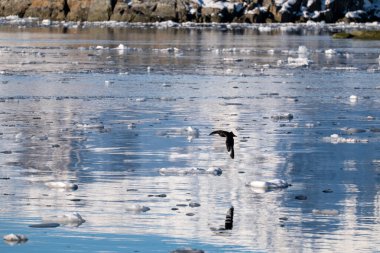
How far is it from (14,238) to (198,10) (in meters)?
93.0

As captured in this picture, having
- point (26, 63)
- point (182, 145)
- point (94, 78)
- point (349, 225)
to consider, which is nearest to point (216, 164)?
point (182, 145)

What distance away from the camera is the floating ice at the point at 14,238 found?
927 cm

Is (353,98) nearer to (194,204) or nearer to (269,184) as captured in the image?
(269,184)

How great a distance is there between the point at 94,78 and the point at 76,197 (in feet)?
56.8

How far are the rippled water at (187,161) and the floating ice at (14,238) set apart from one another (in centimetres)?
8

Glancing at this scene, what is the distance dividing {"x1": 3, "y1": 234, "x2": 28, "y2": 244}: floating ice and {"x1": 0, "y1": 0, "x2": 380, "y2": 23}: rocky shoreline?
90.8 meters

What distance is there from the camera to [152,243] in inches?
367

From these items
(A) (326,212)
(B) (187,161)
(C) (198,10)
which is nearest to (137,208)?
(A) (326,212)

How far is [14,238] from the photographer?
9297 mm

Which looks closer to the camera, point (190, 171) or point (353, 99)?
point (190, 171)

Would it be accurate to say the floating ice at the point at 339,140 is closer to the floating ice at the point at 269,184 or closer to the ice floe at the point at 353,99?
the floating ice at the point at 269,184

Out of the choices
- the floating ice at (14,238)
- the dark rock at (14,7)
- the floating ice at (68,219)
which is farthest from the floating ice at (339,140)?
the dark rock at (14,7)

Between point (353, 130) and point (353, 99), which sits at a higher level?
point (353, 130)

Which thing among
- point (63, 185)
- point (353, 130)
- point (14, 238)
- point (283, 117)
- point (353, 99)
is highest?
point (14, 238)
